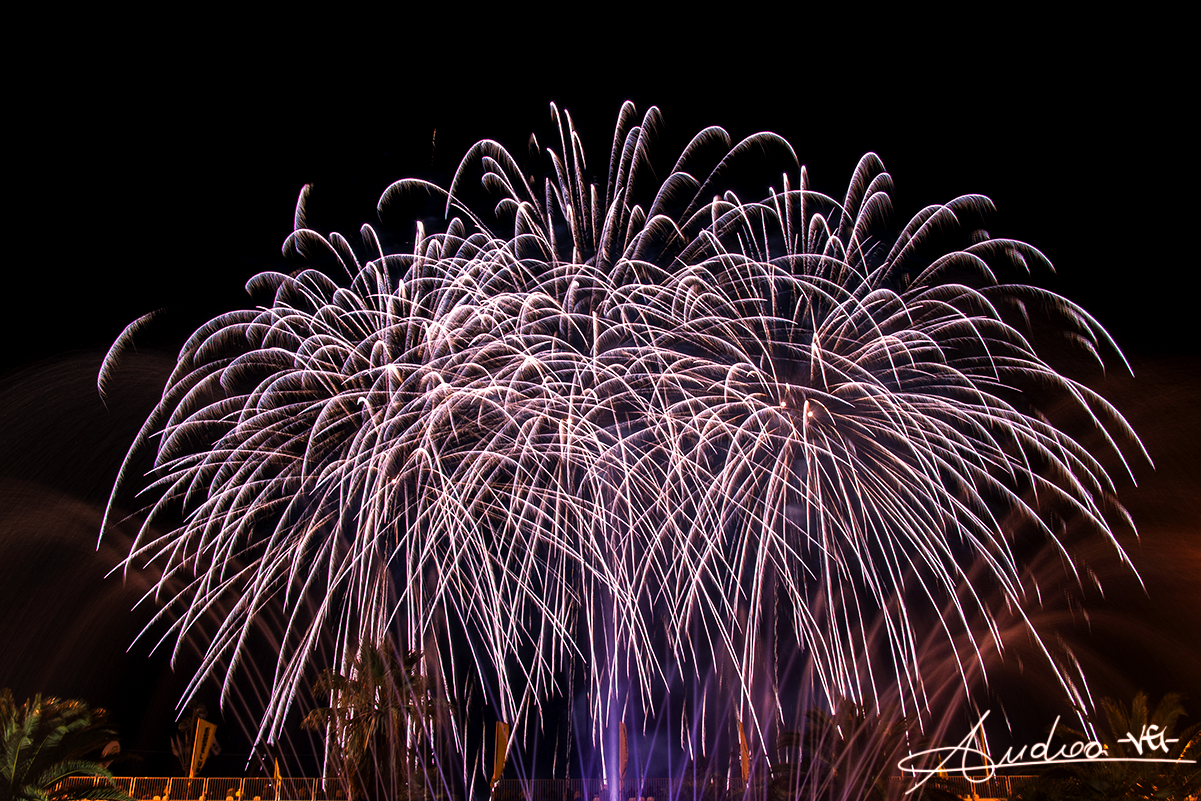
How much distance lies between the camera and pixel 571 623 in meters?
Result: 27.0

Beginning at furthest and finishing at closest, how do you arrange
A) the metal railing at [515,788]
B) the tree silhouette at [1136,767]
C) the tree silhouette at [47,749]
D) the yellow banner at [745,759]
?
1. the yellow banner at [745,759]
2. the metal railing at [515,788]
3. the tree silhouette at [1136,767]
4. the tree silhouette at [47,749]

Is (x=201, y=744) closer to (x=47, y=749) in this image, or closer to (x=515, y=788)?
(x=47, y=749)

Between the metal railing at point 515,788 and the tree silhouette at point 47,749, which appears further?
the metal railing at point 515,788

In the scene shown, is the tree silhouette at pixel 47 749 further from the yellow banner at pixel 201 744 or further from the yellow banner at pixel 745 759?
the yellow banner at pixel 745 759

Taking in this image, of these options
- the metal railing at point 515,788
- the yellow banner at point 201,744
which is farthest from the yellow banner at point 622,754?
the yellow banner at point 201,744

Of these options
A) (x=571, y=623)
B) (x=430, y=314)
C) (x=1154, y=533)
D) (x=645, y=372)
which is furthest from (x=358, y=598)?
(x=1154, y=533)

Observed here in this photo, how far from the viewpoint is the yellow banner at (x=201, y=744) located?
3009cm

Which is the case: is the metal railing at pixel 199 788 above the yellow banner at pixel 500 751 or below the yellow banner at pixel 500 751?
above

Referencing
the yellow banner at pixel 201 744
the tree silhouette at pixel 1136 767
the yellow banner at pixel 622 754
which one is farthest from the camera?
the yellow banner at pixel 622 754

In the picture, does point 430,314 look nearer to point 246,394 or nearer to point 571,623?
point 246,394

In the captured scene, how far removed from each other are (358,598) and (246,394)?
23.3 ft

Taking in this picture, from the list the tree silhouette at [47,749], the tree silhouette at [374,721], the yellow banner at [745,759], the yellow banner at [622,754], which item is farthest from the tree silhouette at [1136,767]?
the tree silhouette at [47,749]

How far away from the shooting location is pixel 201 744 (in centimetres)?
3086

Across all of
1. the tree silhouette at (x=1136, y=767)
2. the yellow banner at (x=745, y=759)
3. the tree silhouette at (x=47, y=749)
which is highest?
the tree silhouette at (x=47, y=749)
